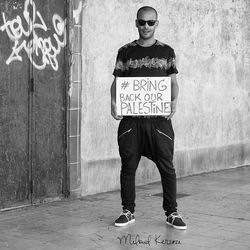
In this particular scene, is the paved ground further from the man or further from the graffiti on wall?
the graffiti on wall

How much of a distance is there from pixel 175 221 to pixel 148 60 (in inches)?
60.8

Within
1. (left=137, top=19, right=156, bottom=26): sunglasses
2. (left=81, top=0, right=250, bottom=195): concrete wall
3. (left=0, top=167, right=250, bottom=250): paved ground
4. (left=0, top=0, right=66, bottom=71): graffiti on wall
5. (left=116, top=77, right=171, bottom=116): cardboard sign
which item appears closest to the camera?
(left=0, top=167, right=250, bottom=250): paved ground

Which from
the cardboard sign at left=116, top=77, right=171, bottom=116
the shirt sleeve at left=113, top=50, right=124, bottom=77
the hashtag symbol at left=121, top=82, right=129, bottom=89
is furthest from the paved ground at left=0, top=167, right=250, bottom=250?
the shirt sleeve at left=113, top=50, right=124, bottom=77

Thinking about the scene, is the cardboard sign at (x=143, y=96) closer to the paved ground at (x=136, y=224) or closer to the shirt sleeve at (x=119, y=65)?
the shirt sleeve at (x=119, y=65)

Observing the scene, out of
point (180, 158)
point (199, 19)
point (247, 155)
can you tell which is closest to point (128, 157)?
point (180, 158)

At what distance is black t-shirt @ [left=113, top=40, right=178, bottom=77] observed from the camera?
20.1ft

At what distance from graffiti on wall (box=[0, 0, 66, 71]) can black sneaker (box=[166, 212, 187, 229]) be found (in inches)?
92.1

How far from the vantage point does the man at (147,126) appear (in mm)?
6129

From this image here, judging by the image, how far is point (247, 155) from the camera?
1148cm

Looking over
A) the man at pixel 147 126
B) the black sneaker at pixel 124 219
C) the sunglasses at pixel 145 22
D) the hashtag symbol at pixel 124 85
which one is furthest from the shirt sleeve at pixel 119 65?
the black sneaker at pixel 124 219

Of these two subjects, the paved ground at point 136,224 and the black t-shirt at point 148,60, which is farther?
the black t-shirt at point 148,60

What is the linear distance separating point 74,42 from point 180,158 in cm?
280

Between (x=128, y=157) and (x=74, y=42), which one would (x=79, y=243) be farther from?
(x=74, y=42)

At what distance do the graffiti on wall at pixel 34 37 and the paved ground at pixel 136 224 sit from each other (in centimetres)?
166
